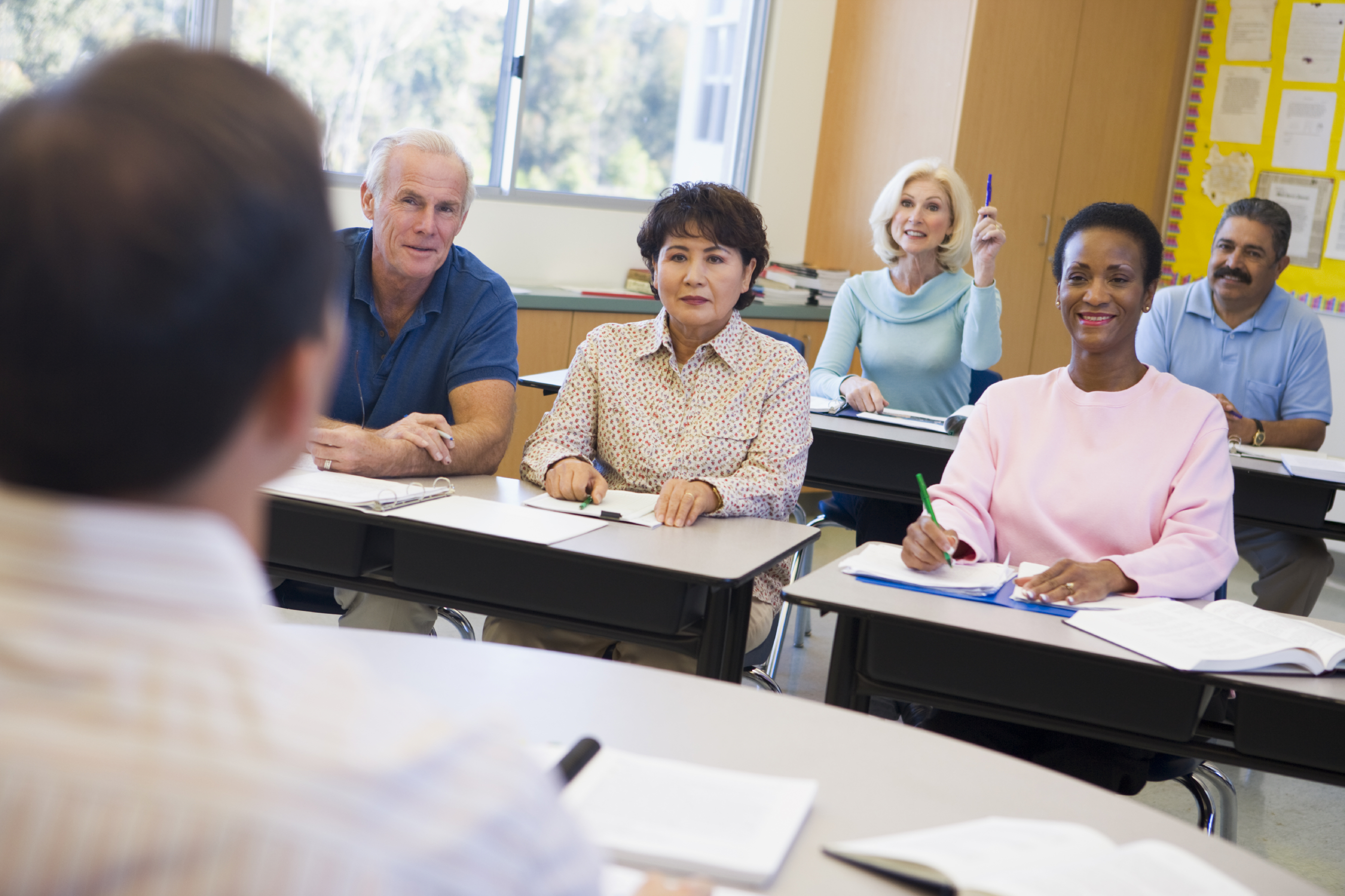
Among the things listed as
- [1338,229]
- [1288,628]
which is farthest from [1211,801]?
[1338,229]

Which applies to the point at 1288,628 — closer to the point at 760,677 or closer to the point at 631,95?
the point at 760,677

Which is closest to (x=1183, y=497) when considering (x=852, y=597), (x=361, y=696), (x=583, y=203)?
(x=852, y=597)

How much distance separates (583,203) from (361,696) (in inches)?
182

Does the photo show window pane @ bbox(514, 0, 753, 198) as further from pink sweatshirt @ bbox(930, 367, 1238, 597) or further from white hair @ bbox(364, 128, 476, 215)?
pink sweatshirt @ bbox(930, 367, 1238, 597)

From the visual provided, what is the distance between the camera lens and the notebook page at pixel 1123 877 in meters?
0.90

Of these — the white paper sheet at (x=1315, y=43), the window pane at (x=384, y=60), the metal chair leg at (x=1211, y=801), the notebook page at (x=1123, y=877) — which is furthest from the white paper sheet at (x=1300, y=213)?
the notebook page at (x=1123, y=877)

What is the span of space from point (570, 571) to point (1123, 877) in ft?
3.70

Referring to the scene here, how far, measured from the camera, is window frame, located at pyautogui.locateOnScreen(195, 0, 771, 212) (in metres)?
3.94

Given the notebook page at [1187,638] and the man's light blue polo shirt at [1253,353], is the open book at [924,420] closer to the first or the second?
the man's light blue polo shirt at [1253,353]

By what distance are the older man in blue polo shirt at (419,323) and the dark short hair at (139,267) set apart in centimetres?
194

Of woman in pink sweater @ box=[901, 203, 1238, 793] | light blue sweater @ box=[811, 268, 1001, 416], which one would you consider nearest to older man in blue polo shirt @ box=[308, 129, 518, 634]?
woman in pink sweater @ box=[901, 203, 1238, 793]

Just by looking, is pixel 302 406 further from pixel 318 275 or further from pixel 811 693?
pixel 811 693

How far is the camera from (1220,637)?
5.40ft

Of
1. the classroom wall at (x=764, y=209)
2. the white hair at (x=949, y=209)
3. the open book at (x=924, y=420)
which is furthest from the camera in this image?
the classroom wall at (x=764, y=209)
